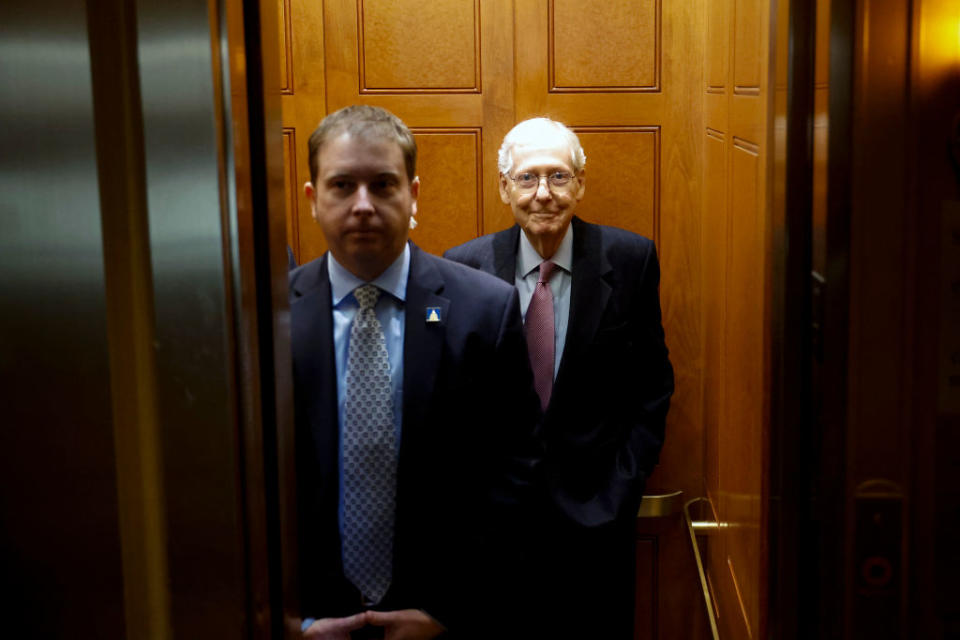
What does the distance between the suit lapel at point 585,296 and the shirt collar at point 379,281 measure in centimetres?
99

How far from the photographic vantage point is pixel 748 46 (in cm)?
225

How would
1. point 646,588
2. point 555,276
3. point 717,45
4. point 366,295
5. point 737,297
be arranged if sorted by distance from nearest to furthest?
point 366,295 < point 737,297 < point 717,45 < point 555,276 < point 646,588

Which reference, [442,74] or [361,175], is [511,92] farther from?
[361,175]

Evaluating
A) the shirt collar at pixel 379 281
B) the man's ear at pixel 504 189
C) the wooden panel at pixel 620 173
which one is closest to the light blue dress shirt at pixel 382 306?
the shirt collar at pixel 379 281

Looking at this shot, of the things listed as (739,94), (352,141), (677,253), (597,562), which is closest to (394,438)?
Answer: (352,141)

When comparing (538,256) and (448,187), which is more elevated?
(448,187)

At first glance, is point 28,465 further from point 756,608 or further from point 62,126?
point 756,608

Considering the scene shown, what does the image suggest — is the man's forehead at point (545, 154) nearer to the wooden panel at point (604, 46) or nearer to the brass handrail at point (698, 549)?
the wooden panel at point (604, 46)

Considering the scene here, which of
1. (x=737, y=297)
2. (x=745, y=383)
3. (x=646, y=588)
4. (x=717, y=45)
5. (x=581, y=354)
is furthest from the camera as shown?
(x=646, y=588)

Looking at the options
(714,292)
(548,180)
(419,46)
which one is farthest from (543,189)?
(419,46)

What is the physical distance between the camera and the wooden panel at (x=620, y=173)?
3.41 m

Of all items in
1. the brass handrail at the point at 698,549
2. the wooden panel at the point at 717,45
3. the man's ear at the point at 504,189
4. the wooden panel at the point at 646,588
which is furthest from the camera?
the wooden panel at the point at 646,588

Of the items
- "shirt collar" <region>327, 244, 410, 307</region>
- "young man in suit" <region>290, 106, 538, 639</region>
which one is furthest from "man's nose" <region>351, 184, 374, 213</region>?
"shirt collar" <region>327, 244, 410, 307</region>

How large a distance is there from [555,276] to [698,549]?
0.93 metres
